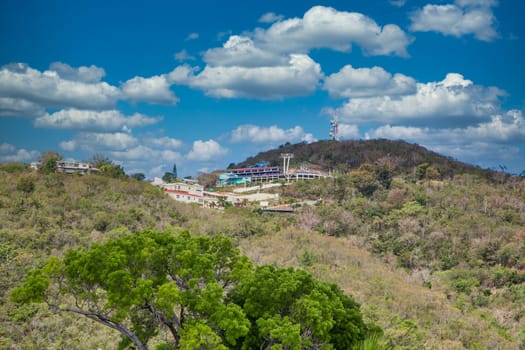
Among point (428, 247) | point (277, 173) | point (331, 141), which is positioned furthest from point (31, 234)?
point (331, 141)

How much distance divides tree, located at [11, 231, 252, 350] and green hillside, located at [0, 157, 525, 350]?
5359 millimetres

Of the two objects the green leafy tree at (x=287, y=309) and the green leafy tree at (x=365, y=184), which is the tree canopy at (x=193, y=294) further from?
the green leafy tree at (x=365, y=184)

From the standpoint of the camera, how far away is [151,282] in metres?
9.40

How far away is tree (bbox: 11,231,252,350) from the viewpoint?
9.12m

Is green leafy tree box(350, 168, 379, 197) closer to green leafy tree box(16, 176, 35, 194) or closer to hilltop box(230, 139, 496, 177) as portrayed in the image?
hilltop box(230, 139, 496, 177)

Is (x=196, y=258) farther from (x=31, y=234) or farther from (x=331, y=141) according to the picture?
(x=331, y=141)

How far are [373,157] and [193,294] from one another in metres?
69.8

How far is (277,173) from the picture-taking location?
71.3m

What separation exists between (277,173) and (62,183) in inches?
1795

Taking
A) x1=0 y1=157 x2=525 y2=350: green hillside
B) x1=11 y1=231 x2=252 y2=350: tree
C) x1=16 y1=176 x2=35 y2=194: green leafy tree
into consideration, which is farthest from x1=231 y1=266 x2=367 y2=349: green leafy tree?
x1=16 y1=176 x2=35 y2=194: green leafy tree

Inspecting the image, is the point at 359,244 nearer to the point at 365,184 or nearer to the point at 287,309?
the point at 365,184

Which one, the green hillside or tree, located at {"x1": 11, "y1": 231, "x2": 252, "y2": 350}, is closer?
tree, located at {"x1": 11, "y1": 231, "x2": 252, "y2": 350}

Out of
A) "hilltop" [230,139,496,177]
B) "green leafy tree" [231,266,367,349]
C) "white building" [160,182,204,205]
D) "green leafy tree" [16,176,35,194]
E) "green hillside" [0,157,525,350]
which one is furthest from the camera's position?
"hilltop" [230,139,496,177]

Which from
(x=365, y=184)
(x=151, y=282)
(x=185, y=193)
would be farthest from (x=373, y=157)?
(x=151, y=282)
